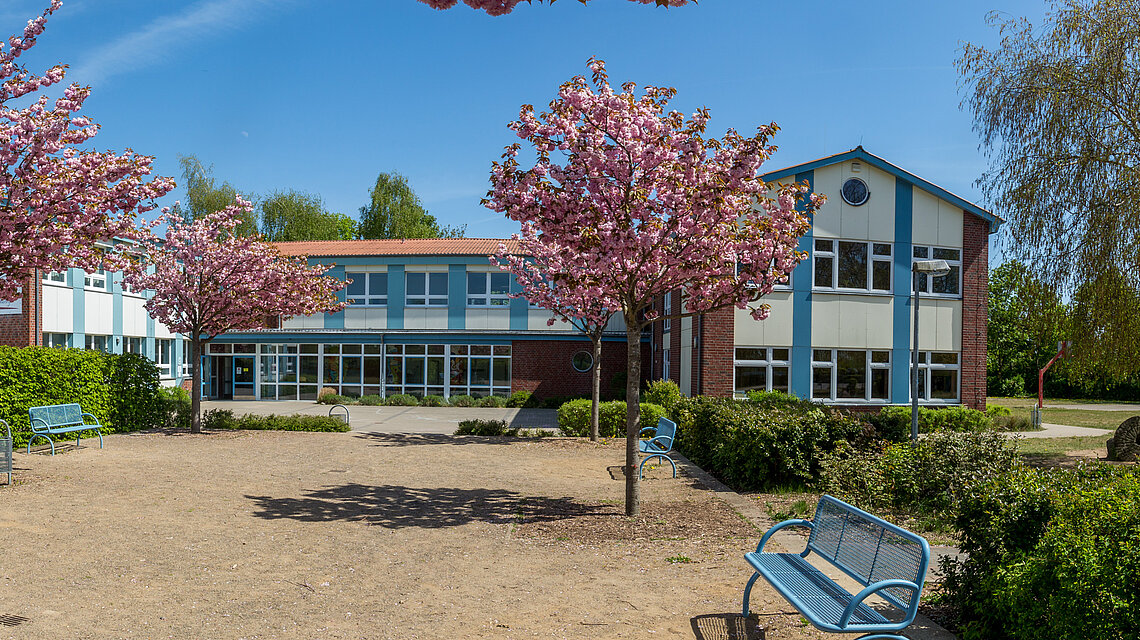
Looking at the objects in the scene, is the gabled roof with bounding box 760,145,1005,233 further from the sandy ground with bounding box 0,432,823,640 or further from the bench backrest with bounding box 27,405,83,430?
the bench backrest with bounding box 27,405,83,430

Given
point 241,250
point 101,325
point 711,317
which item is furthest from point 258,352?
point 711,317

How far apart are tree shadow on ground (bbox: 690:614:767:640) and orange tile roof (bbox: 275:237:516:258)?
1048 inches

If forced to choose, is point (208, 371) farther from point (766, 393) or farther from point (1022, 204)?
point (1022, 204)

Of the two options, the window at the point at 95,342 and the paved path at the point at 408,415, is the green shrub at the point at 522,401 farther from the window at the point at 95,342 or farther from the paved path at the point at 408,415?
the window at the point at 95,342

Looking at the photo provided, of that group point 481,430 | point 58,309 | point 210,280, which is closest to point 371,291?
point 58,309

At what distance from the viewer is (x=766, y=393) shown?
19844mm

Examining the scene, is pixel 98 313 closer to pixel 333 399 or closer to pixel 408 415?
pixel 333 399

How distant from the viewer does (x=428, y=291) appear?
32.7 meters

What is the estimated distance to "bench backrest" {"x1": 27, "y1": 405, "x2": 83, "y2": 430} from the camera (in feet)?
47.5

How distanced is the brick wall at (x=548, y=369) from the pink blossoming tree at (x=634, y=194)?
2256cm

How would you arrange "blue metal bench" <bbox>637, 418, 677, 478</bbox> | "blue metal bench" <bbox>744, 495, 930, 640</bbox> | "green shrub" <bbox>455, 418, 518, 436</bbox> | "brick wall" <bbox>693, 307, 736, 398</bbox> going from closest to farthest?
"blue metal bench" <bbox>744, 495, 930, 640</bbox> < "blue metal bench" <bbox>637, 418, 677, 478</bbox> < "green shrub" <bbox>455, 418, 518, 436</bbox> < "brick wall" <bbox>693, 307, 736, 398</bbox>

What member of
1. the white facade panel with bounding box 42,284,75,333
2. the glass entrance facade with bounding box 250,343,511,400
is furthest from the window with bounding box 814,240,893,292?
the white facade panel with bounding box 42,284,75,333

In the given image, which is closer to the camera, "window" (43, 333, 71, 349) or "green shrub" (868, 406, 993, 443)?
"green shrub" (868, 406, 993, 443)

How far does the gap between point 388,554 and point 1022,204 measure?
42.7ft
